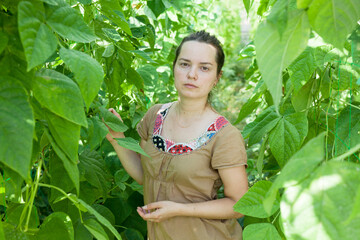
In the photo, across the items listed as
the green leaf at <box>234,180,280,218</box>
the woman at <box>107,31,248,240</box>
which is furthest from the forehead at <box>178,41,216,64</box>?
the green leaf at <box>234,180,280,218</box>

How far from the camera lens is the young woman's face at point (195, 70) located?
1307 millimetres

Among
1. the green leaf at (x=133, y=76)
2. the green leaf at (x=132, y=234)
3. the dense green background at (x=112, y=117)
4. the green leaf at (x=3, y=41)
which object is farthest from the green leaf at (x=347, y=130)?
the green leaf at (x=132, y=234)

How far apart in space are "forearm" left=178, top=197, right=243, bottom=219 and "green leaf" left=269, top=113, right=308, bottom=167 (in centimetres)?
30

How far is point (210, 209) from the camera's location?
49.5 inches

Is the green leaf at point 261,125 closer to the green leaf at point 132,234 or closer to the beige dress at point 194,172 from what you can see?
the beige dress at point 194,172

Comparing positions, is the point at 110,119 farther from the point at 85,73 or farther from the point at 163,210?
the point at 85,73

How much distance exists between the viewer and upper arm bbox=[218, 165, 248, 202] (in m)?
1.27

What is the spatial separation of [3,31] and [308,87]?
0.79 m

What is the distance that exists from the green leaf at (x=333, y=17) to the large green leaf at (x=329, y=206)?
0.58 ft

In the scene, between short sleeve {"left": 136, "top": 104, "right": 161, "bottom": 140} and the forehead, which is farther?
short sleeve {"left": 136, "top": 104, "right": 161, "bottom": 140}

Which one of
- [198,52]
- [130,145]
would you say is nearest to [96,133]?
[130,145]

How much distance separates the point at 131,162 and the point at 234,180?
1.21 feet

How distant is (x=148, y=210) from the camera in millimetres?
1275

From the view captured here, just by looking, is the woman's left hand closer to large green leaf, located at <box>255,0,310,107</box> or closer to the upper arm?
the upper arm
